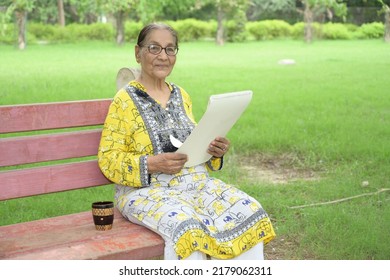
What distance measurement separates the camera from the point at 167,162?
3.20 meters

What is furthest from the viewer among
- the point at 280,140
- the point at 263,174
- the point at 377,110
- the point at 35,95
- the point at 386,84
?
the point at 386,84

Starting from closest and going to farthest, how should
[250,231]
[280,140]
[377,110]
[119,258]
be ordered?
1. [119,258]
2. [250,231]
3. [280,140]
4. [377,110]


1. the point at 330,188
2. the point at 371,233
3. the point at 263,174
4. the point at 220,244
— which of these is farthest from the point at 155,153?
the point at 263,174

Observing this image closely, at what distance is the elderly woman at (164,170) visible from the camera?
3080 millimetres

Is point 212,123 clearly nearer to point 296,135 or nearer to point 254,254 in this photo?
point 254,254

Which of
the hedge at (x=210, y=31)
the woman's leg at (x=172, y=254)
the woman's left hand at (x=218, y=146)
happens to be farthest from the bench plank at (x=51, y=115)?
the hedge at (x=210, y=31)

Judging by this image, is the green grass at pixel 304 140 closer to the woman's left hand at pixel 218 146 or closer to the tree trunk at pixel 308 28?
the woman's left hand at pixel 218 146

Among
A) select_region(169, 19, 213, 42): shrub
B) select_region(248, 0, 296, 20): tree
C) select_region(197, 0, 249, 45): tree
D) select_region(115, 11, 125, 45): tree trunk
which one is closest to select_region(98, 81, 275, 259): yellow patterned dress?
select_region(115, 11, 125, 45): tree trunk

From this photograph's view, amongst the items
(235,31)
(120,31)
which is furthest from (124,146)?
(235,31)

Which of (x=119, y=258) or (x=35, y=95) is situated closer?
(x=119, y=258)

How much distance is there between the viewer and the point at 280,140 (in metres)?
7.37
